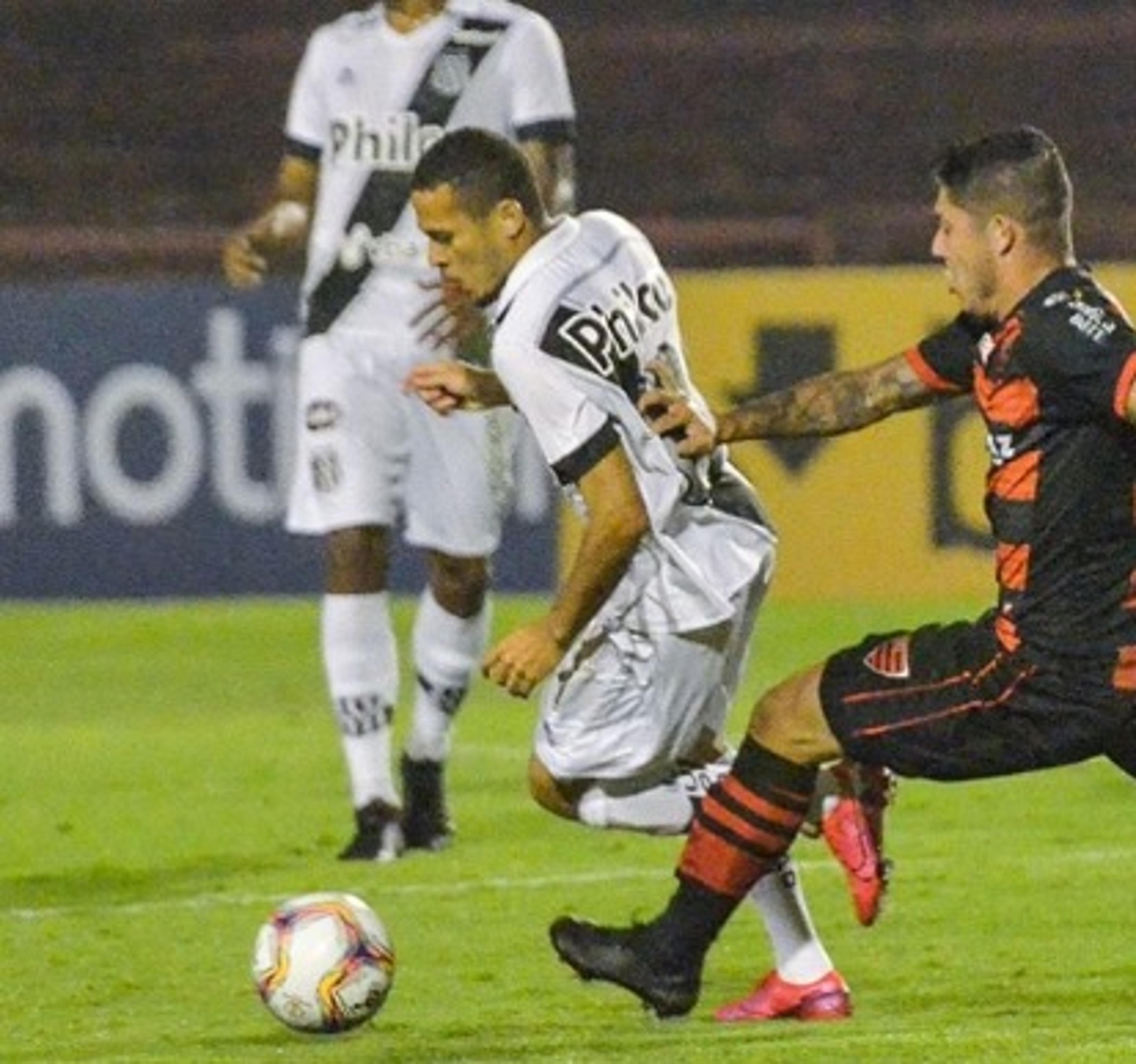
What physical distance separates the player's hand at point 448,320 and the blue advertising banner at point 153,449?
18.0 ft

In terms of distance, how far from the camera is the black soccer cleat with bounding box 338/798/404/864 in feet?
29.5

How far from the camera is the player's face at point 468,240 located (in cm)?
670

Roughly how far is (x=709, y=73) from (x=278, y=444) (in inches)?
220

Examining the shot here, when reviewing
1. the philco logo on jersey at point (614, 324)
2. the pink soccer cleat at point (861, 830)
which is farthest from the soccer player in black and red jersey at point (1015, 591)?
the philco logo on jersey at point (614, 324)

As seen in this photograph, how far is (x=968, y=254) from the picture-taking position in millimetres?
6129

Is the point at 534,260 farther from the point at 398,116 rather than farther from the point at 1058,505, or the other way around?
the point at 398,116

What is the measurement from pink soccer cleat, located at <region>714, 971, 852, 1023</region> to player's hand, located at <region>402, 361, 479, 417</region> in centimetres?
123

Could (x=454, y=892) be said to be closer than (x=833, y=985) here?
No

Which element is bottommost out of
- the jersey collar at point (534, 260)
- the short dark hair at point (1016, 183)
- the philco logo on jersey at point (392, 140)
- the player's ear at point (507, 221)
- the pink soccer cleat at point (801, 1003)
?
the pink soccer cleat at point (801, 1003)

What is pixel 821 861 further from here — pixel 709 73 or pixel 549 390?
pixel 709 73

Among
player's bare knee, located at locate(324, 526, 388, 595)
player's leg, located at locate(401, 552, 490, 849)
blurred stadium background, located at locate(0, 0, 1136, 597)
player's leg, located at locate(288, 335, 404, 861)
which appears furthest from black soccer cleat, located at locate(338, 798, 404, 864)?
blurred stadium background, located at locate(0, 0, 1136, 597)

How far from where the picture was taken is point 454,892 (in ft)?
27.7

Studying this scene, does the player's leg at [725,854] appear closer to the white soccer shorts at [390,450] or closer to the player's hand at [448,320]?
the player's hand at [448,320]

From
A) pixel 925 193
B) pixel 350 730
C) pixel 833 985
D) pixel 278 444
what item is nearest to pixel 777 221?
pixel 925 193
